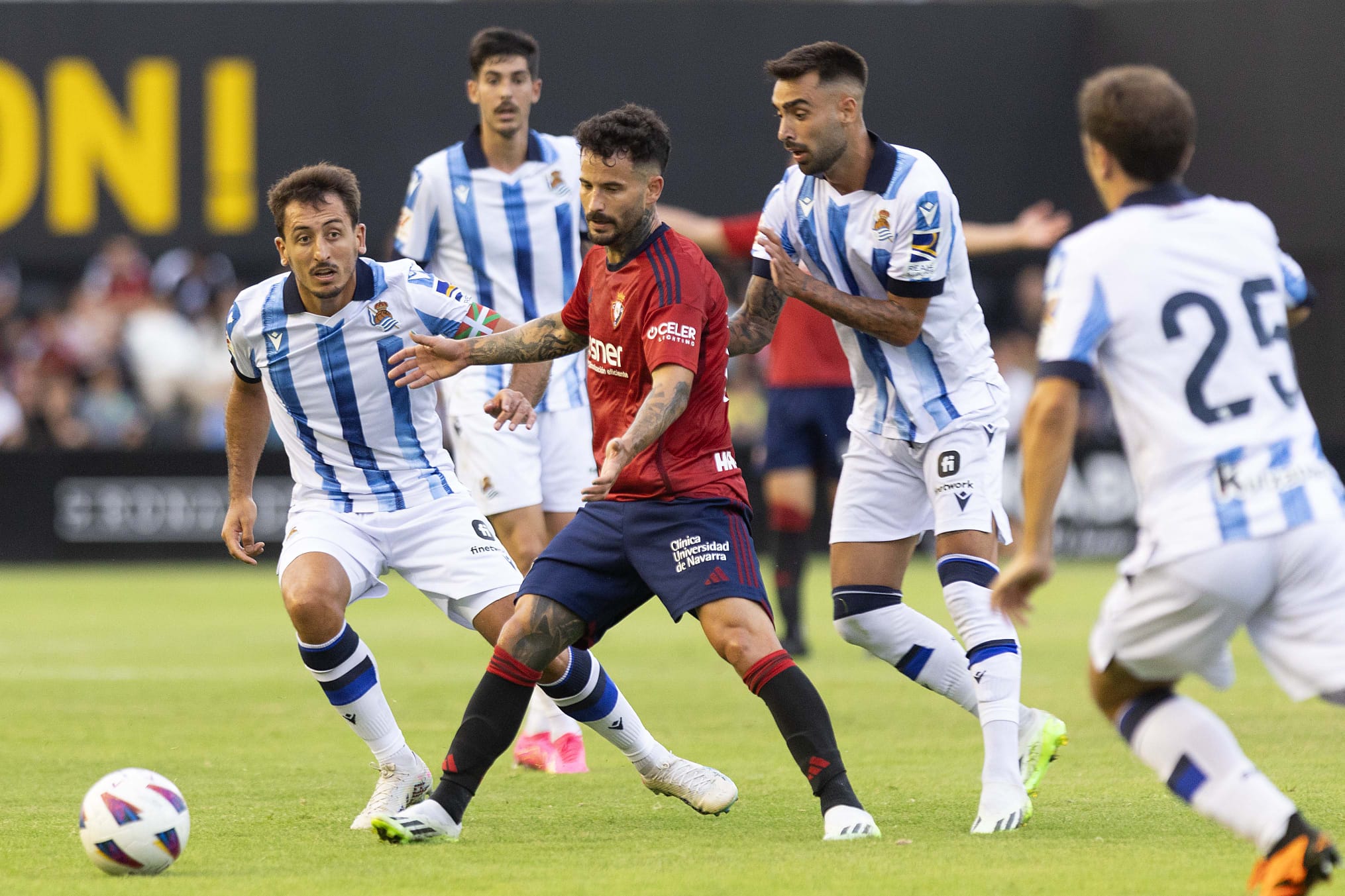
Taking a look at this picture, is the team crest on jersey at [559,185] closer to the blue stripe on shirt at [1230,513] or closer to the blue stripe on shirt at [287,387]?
the blue stripe on shirt at [287,387]

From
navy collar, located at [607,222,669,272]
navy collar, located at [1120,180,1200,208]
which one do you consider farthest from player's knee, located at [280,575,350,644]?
navy collar, located at [1120,180,1200,208]

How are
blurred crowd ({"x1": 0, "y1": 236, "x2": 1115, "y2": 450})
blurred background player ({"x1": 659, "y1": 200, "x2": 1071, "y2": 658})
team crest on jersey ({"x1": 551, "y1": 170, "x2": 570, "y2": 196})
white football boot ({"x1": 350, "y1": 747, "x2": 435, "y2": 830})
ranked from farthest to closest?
blurred crowd ({"x1": 0, "y1": 236, "x2": 1115, "y2": 450})
blurred background player ({"x1": 659, "y1": 200, "x2": 1071, "y2": 658})
team crest on jersey ({"x1": 551, "y1": 170, "x2": 570, "y2": 196})
white football boot ({"x1": 350, "y1": 747, "x2": 435, "y2": 830})

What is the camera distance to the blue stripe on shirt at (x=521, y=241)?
7.70 meters

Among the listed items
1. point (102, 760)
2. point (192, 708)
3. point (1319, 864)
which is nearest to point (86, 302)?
point (192, 708)

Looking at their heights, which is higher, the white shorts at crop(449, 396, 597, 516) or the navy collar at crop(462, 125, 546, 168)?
the navy collar at crop(462, 125, 546, 168)

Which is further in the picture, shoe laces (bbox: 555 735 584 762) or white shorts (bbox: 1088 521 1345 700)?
shoe laces (bbox: 555 735 584 762)

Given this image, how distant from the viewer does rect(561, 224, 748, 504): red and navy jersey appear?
17.7 ft

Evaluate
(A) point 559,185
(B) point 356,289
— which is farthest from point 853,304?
(A) point 559,185

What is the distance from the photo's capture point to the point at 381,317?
6.11 meters

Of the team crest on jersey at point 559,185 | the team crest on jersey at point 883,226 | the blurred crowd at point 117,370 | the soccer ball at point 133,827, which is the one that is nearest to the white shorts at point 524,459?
the team crest on jersey at point 559,185

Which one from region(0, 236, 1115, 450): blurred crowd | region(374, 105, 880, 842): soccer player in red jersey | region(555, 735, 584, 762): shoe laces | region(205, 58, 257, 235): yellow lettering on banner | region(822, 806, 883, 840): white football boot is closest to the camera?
region(822, 806, 883, 840): white football boot

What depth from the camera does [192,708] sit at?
8.62 metres

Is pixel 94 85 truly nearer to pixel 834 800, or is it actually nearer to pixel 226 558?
pixel 226 558

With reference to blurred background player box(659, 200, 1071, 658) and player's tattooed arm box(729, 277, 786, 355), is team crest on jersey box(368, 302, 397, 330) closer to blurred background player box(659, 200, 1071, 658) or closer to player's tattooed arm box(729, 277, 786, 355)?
player's tattooed arm box(729, 277, 786, 355)
